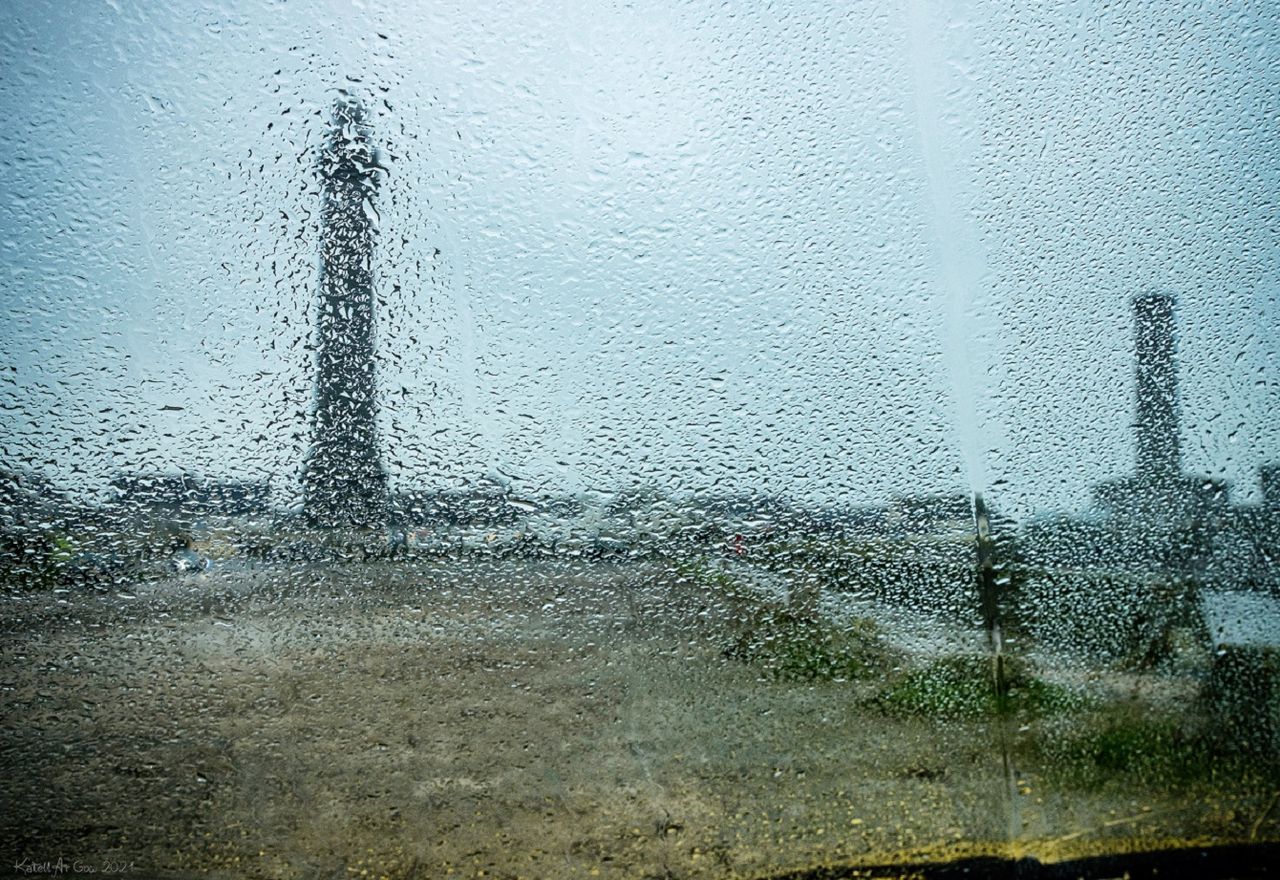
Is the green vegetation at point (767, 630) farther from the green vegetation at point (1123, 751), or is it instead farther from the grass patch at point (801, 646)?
the green vegetation at point (1123, 751)

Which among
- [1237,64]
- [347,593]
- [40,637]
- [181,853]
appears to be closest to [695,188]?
[347,593]

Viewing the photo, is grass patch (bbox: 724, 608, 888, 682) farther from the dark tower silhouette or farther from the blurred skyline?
the dark tower silhouette

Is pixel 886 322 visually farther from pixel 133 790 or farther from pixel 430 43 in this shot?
pixel 133 790

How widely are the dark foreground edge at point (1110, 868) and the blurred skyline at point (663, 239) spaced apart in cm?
72

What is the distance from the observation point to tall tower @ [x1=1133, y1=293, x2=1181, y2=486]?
1.90m

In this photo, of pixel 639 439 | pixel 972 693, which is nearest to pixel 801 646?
pixel 972 693

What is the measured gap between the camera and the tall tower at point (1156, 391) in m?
1.90

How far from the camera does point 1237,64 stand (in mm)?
1960

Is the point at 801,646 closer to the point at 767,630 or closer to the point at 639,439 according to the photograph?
the point at 767,630

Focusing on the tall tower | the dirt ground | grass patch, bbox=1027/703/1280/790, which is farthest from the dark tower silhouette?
the tall tower

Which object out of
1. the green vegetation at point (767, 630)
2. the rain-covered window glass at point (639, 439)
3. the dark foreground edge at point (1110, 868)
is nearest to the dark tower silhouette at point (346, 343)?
the rain-covered window glass at point (639, 439)

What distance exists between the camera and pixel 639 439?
5.80ft

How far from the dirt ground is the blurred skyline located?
25 centimetres

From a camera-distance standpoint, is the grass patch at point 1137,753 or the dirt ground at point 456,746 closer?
the dirt ground at point 456,746
